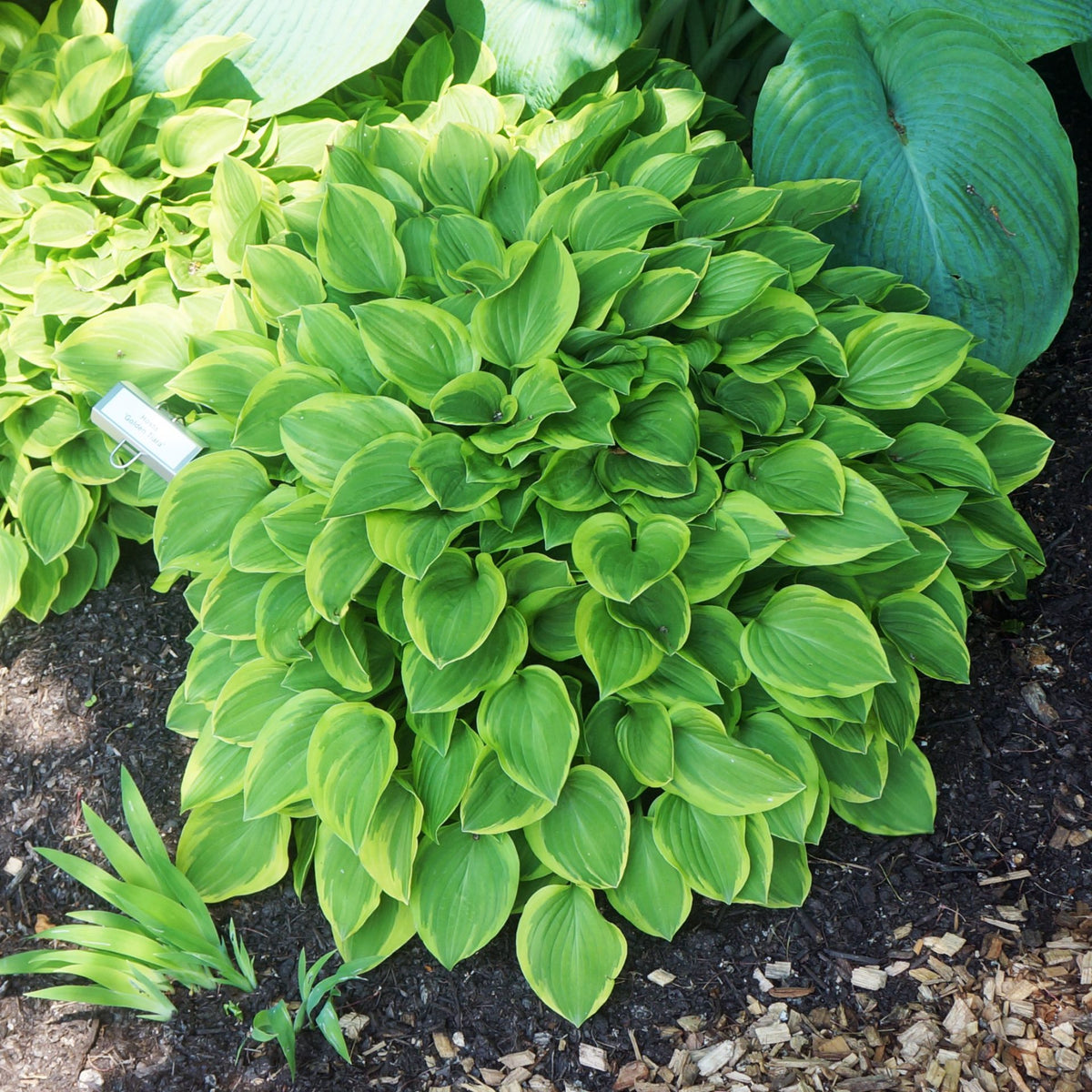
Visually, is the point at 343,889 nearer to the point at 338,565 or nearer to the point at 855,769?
the point at 338,565

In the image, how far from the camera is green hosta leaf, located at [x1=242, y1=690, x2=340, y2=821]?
144cm

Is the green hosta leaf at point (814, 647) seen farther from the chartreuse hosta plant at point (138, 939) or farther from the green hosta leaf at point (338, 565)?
the chartreuse hosta plant at point (138, 939)

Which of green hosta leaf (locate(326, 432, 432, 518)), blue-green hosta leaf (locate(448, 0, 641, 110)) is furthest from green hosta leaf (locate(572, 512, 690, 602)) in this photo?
blue-green hosta leaf (locate(448, 0, 641, 110))

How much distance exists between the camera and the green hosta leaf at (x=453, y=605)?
1312 millimetres

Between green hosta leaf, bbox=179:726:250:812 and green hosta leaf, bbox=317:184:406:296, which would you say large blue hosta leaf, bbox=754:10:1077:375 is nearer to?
green hosta leaf, bbox=317:184:406:296

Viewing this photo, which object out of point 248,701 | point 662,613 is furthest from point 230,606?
point 662,613

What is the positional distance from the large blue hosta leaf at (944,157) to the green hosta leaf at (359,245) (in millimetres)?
802

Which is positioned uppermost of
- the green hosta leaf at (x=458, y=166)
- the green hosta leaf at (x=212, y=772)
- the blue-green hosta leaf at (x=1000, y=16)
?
the blue-green hosta leaf at (x=1000, y=16)

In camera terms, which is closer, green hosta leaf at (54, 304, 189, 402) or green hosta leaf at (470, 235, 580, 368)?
green hosta leaf at (470, 235, 580, 368)

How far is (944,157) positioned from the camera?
1.81 meters

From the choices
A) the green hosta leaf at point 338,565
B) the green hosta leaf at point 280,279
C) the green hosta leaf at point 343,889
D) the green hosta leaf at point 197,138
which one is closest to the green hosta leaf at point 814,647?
the green hosta leaf at point 338,565

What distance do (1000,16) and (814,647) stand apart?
4.49 ft

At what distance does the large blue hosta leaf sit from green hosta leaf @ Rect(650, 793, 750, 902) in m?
1.12

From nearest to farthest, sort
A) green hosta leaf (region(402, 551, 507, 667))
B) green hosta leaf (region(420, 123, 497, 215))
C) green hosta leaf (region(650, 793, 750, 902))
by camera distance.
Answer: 1. green hosta leaf (region(402, 551, 507, 667))
2. green hosta leaf (region(650, 793, 750, 902))
3. green hosta leaf (region(420, 123, 497, 215))
